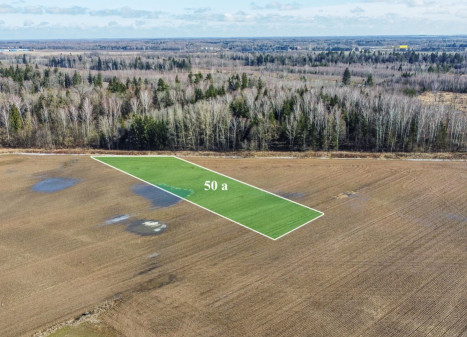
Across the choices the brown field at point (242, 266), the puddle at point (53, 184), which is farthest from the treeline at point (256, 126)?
the puddle at point (53, 184)

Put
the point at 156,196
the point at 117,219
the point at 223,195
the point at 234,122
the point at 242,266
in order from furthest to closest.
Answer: the point at 234,122 < the point at 223,195 < the point at 156,196 < the point at 117,219 < the point at 242,266

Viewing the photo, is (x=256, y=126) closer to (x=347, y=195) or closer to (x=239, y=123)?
(x=239, y=123)

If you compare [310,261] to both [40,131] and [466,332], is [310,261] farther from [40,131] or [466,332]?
[40,131]

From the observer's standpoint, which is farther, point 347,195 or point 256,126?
point 256,126

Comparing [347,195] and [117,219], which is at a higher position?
[347,195]

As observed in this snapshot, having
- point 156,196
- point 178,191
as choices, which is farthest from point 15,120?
point 178,191

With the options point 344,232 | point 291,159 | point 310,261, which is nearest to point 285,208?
point 344,232

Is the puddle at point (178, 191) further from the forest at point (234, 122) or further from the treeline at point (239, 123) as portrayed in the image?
the forest at point (234, 122)
